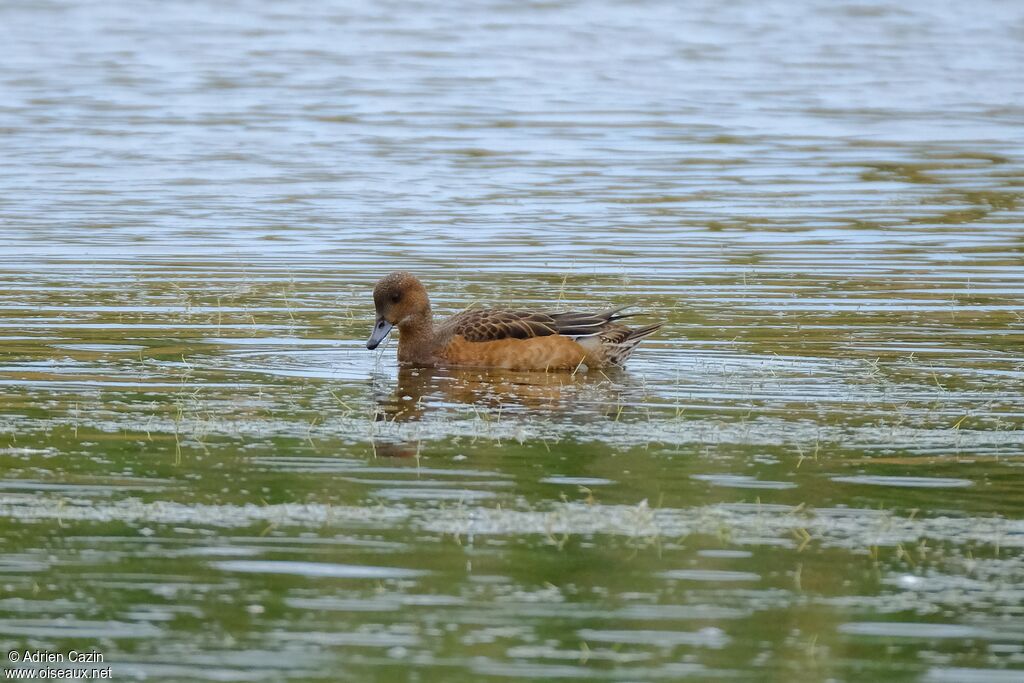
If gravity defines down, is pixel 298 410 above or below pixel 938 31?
below

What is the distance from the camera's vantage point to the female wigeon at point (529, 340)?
42.0 ft

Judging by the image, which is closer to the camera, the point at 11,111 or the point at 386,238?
the point at 386,238

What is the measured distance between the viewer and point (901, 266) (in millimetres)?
17031

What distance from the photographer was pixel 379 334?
43.4ft

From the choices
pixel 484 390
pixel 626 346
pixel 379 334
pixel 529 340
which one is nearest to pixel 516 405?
pixel 484 390

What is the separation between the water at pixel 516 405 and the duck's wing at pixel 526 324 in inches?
14.7

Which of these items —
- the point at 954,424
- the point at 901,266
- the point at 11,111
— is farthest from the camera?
the point at 11,111

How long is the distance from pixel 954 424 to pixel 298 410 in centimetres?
362

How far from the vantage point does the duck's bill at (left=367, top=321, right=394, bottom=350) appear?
1310cm

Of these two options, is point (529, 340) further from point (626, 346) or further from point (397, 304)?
point (397, 304)

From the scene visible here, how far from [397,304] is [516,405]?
6.39 ft

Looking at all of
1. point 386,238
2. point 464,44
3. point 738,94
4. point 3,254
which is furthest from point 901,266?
point 464,44

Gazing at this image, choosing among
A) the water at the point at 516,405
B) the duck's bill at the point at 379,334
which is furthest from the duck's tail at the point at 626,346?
the duck's bill at the point at 379,334

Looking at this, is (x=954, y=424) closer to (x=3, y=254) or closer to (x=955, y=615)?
(x=955, y=615)
